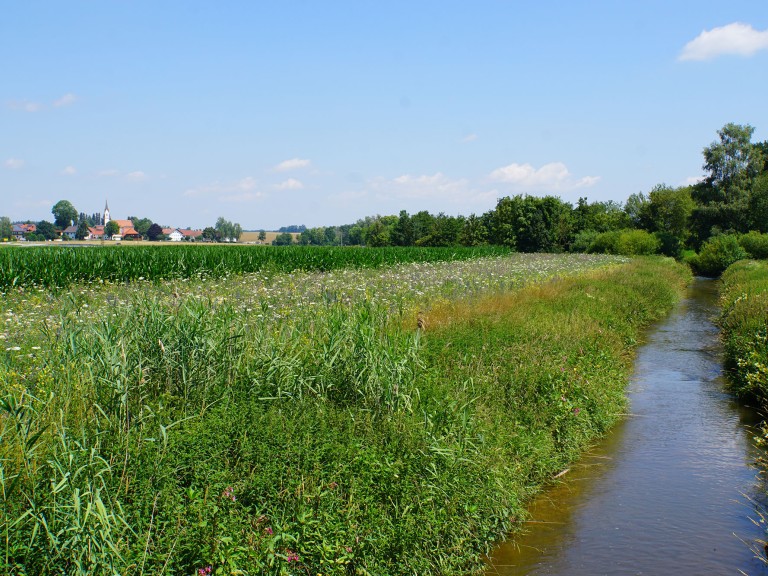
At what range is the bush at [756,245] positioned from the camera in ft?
150

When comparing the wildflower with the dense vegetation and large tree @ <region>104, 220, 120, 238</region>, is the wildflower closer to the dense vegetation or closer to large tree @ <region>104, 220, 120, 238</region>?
the dense vegetation

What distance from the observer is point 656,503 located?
7.79m

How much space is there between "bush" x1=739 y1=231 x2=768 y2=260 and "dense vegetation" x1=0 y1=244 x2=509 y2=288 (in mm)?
29821

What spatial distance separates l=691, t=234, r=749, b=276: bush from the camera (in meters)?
46.5

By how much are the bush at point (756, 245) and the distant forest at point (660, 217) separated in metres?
7.40

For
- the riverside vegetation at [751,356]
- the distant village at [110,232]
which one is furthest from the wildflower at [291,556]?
the distant village at [110,232]

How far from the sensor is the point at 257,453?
18.7ft

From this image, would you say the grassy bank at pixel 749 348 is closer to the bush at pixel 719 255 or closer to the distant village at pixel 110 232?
the bush at pixel 719 255

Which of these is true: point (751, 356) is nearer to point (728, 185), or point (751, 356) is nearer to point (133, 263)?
point (133, 263)

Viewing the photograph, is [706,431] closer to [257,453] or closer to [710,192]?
[257,453]

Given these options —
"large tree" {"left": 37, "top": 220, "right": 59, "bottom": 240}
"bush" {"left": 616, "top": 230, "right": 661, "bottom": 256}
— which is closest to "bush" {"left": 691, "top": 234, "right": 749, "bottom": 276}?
"bush" {"left": 616, "top": 230, "right": 661, "bottom": 256}

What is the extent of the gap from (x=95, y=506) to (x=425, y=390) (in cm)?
419

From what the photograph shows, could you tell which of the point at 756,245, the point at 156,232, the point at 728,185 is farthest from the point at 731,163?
the point at 156,232

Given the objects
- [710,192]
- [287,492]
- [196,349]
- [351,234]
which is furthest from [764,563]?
[351,234]
